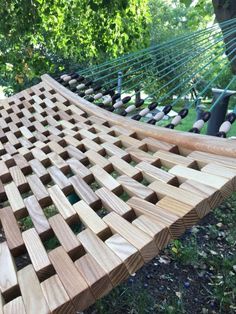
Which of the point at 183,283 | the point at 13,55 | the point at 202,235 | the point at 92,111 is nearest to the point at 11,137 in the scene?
the point at 92,111

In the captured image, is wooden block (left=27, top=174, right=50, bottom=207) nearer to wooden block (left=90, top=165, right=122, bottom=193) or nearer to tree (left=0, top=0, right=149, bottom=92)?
wooden block (left=90, top=165, right=122, bottom=193)

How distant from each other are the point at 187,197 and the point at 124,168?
0.25m

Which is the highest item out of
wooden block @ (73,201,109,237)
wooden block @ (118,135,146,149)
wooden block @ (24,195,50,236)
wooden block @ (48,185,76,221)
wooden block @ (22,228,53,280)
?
wooden block @ (118,135,146,149)

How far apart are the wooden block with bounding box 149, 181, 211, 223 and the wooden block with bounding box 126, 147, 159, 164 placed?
0.45 ft

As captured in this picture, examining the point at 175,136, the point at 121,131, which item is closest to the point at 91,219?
the point at 175,136

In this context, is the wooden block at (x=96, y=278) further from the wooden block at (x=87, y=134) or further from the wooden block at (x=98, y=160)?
the wooden block at (x=87, y=134)

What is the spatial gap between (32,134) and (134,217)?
783 millimetres

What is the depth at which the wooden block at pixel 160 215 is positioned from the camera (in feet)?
1.95

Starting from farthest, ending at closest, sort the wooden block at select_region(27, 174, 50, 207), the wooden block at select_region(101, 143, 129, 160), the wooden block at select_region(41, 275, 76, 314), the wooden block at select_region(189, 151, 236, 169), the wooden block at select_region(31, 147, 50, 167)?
the wooden block at select_region(31, 147, 50, 167), the wooden block at select_region(101, 143, 129, 160), the wooden block at select_region(27, 174, 50, 207), the wooden block at select_region(189, 151, 236, 169), the wooden block at select_region(41, 275, 76, 314)

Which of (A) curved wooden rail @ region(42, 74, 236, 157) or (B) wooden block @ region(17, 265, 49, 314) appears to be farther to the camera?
(A) curved wooden rail @ region(42, 74, 236, 157)

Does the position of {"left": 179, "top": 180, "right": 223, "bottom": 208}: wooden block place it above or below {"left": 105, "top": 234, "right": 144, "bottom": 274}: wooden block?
above

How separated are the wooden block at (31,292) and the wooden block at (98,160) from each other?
1.21 feet

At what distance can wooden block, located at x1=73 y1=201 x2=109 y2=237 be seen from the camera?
25.5 inches

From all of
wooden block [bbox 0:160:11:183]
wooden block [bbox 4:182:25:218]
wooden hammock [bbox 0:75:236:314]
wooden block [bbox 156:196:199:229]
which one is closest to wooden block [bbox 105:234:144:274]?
wooden hammock [bbox 0:75:236:314]
